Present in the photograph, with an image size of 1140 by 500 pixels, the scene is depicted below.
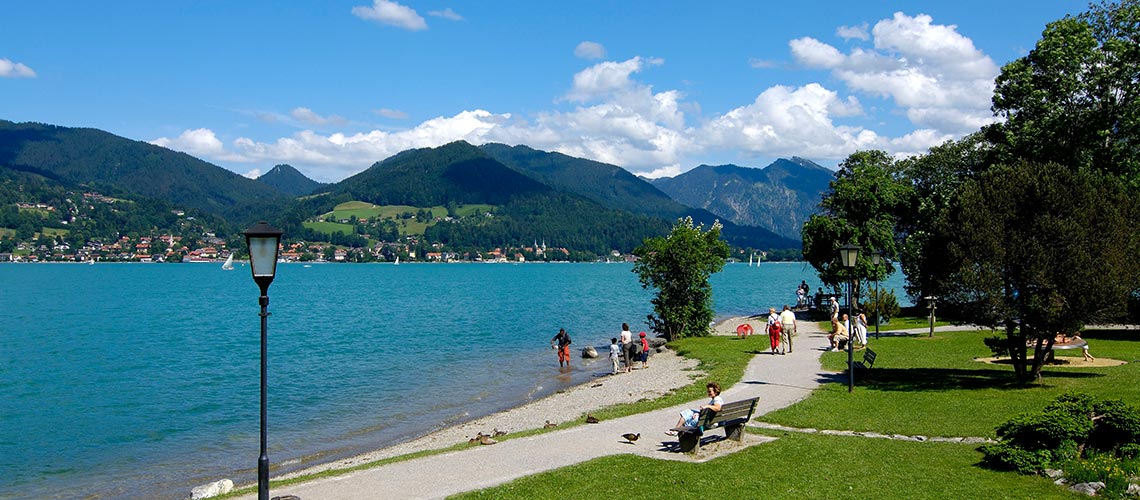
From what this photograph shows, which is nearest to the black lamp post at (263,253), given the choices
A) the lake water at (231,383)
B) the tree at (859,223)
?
the lake water at (231,383)

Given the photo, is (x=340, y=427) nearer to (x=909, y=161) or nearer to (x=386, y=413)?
(x=386, y=413)

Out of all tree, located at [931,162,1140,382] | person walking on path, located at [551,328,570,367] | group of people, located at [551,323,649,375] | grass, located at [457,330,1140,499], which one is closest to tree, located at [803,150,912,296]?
group of people, located at [551,323,649,375]

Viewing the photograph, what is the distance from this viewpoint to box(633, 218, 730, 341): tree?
38.4 metres

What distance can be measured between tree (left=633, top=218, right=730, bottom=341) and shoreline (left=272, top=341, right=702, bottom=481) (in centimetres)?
582

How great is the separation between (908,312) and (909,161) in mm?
13892

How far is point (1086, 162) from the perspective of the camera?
29.0 meters

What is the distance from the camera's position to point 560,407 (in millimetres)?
25125

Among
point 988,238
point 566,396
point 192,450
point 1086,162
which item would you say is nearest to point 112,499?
point 192,450

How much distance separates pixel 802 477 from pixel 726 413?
88.6 inches

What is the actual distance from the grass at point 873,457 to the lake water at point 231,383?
10.5 m

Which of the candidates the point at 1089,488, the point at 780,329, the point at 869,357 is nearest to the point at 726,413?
the point at 1089,488

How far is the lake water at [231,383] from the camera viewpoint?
20.8 meters

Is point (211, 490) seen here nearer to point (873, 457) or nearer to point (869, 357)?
point (873, 457)

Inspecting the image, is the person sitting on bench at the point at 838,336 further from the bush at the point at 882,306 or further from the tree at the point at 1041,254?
the tree at the point at 1041,254
